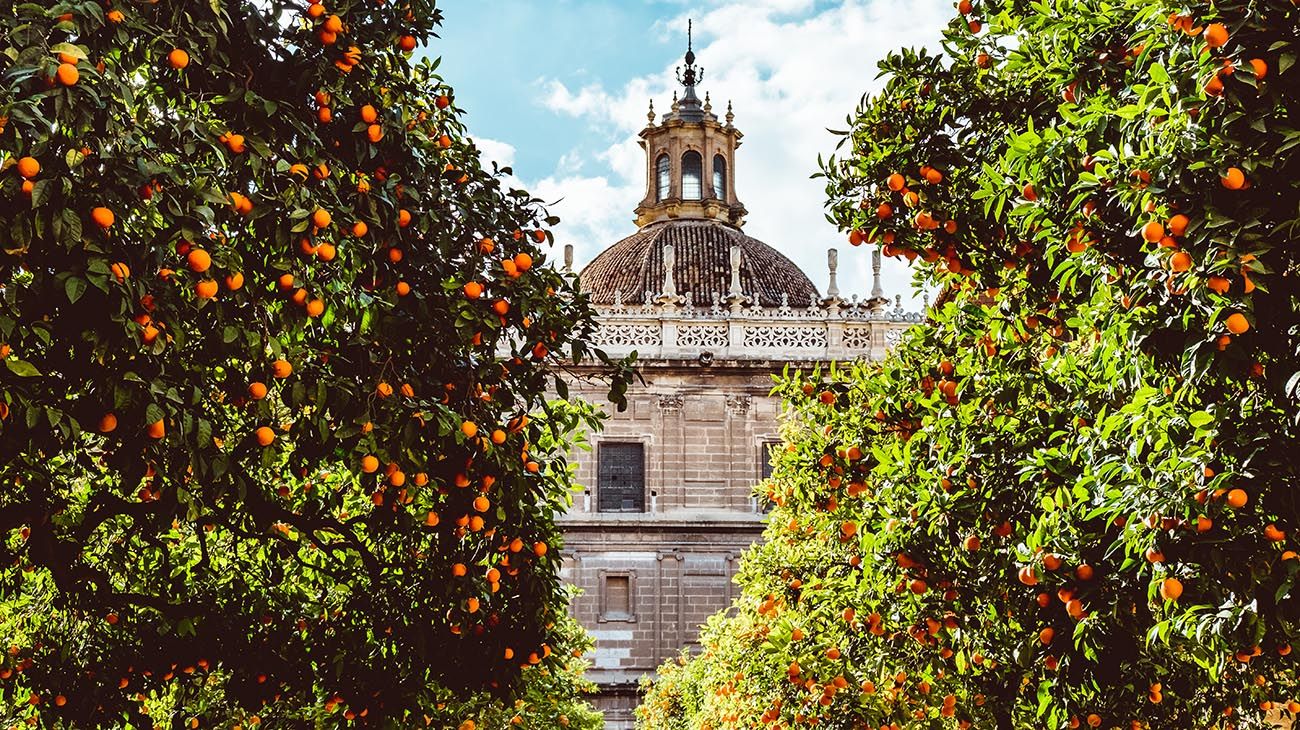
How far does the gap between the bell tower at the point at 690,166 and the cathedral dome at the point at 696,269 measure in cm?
105

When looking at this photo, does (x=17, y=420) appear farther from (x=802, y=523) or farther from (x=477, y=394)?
(x=802, y=523)

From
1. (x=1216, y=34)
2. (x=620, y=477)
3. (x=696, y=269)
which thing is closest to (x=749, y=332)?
(x=620, y=477)

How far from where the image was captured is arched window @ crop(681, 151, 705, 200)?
42906 mm

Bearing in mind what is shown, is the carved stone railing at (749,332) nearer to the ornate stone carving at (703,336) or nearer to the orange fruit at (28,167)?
the ornate stone carving at (703,336)

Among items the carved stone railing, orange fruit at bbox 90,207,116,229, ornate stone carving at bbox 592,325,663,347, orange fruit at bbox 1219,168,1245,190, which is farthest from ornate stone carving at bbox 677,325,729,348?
orange fruit at bbox 90,207,116,229

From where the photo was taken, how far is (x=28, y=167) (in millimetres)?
4117

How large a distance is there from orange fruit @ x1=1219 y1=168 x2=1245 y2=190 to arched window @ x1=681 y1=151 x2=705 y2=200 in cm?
3841

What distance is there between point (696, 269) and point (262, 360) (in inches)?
1336

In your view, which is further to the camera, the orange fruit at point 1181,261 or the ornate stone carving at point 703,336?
the ornate stone carving at point 703,336

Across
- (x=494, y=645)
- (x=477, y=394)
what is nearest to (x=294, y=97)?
(x=477, y=394)

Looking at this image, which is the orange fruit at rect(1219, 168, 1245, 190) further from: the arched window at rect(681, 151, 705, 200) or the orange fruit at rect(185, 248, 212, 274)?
the arched window at rect(681, 151, 705, 200)

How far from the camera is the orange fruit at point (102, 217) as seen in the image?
4328 millimetres

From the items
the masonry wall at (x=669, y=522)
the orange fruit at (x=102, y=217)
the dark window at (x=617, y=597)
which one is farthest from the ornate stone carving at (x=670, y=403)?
the orange fruit at (x=102, y=217)

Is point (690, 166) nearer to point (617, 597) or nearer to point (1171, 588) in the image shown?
point (617, 597)
